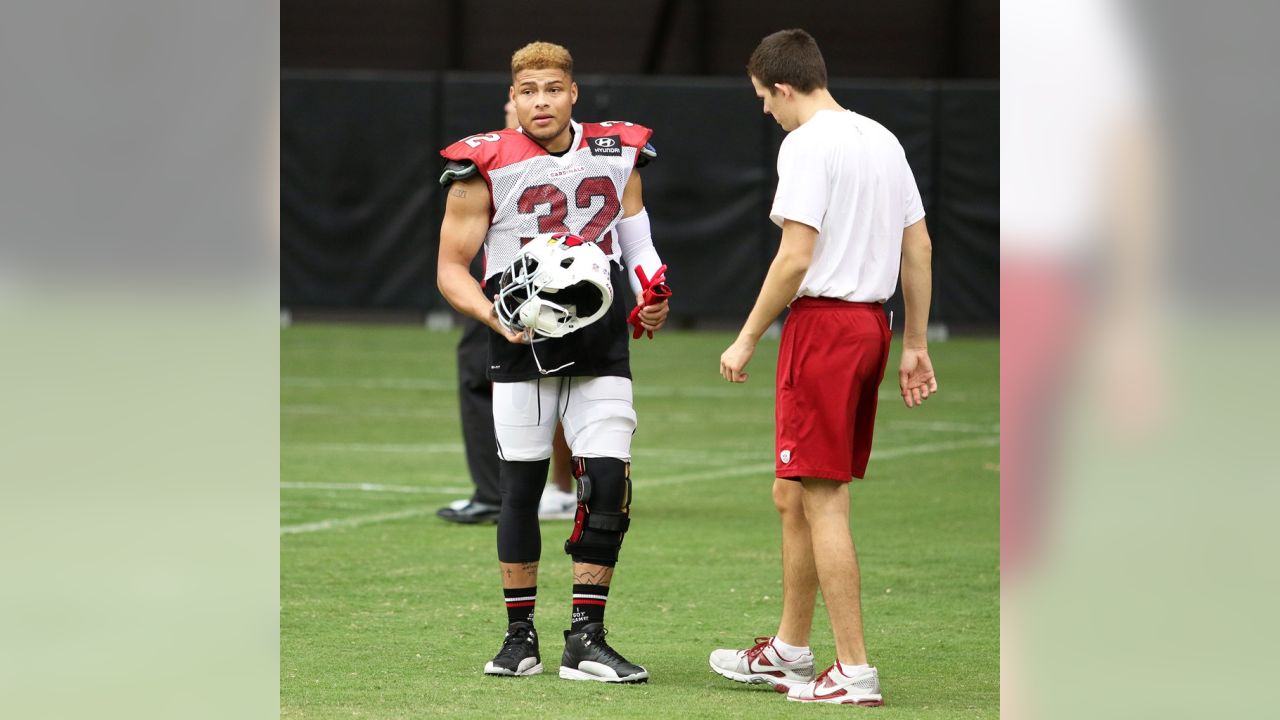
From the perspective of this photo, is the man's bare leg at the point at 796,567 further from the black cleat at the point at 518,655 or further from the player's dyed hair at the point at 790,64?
the player's dyed hair at the point at 790,64

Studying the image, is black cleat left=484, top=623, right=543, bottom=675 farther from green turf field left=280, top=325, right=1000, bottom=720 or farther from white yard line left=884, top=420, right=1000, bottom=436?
white yard line left=884, top=420, right=1000, bottom=436

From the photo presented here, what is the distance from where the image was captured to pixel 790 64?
5457 millimetres

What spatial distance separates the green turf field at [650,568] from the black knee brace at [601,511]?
0.45 metres

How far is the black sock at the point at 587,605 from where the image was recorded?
5852 mm

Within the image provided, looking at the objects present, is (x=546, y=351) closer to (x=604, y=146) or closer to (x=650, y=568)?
(x=604, y=146)

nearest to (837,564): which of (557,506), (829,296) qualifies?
(829,296)

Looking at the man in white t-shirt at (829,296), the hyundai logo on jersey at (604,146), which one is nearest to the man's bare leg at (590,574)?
the man in white t-shirt at (829,296)

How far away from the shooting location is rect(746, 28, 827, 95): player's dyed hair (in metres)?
5.46

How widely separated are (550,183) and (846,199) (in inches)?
43.1

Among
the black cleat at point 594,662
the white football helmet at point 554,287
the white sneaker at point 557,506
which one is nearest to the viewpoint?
the white football helmet at point 554,287
